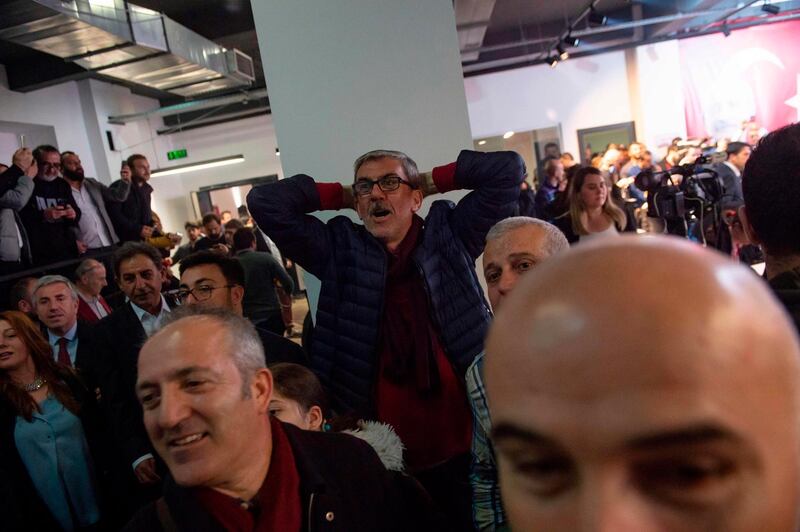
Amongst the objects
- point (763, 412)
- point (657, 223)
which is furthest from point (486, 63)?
point (763, 412)

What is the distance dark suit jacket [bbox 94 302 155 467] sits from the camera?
2.12 m

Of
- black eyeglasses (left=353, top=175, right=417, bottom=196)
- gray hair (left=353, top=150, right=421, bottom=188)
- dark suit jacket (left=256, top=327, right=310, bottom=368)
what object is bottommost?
dark suit jacket (left=256, top=327, right=310, bottom=368)

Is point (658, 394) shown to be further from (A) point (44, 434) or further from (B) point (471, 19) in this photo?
(B) point (471, 19)

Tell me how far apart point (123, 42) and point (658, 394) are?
6637 mm

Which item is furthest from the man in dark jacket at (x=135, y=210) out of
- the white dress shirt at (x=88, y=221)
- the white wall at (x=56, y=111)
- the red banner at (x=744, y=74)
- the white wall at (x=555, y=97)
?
the red banner at (x=744, y=74)

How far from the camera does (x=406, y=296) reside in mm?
1852

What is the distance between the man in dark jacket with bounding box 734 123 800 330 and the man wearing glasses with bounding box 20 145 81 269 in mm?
4859

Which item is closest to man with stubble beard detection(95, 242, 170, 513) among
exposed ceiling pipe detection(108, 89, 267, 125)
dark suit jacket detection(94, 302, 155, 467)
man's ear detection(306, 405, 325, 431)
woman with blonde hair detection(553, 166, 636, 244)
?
dark suit jacket detection(94, 302, 155, 467)

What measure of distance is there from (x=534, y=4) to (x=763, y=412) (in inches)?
408

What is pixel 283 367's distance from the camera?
5.48 feet

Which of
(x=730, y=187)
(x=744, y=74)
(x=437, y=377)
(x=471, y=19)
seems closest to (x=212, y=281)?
(x=437, y=377)

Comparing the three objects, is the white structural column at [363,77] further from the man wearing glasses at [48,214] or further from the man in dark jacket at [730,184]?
the man wearing glasses at [48,214]

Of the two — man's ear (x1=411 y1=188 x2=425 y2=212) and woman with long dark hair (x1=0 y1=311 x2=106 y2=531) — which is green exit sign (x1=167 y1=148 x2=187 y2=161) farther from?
man's ear (x1=411 y1=188 x2=425 y2=212)

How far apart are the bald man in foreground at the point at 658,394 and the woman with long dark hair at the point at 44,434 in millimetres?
2191
